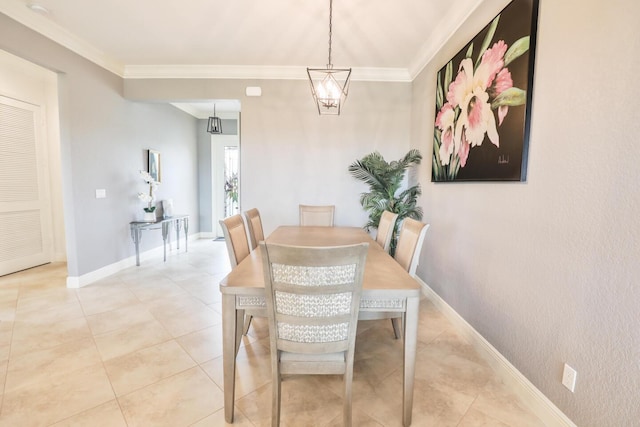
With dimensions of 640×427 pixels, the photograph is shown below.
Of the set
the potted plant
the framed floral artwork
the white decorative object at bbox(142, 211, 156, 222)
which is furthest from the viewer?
the white decorative object at bbox(142, 211, 156, 222)

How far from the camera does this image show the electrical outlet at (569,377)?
133 centimetres

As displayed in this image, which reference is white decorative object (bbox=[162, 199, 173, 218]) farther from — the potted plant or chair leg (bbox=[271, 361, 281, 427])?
chair leg (bbox=[271, 361, 281, 427])

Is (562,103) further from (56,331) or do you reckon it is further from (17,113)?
(17,113)

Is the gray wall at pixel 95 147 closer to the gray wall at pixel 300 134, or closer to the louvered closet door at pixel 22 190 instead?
the gray wall at pixel 300 134

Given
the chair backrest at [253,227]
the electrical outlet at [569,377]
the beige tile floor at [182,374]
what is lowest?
the beige tile floor at [182,374]

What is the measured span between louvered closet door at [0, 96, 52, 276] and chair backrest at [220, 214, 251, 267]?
369 cm

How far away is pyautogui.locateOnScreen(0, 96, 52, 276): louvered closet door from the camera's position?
3561 mm

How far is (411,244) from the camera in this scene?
6.16ft

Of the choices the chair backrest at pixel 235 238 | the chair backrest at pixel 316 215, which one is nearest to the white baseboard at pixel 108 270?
the chair backrest at pixel 235 238

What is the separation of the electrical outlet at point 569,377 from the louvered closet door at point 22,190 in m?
5.70

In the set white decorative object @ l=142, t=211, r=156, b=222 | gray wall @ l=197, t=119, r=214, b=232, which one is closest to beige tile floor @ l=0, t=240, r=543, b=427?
white decorative object @ l=142, t=211, r=156, b=222

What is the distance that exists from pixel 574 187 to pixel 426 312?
5.97 feet

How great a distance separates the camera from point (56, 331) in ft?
7.57

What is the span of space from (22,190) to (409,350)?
203 inches
